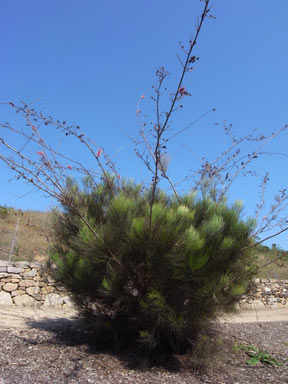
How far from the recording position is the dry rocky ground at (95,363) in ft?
11.8

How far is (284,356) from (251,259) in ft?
5.40

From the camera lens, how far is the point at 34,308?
806 centimetres

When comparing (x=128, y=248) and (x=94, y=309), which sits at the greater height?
(x=128, y=248)

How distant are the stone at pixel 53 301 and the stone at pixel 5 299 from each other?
0.89 meters

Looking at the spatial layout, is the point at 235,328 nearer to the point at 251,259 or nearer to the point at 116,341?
the point at 251,259

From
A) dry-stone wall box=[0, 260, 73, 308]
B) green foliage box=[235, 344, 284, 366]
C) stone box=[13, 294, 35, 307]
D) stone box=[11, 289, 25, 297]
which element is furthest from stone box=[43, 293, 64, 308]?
green foliage box=[235, 344, 284, 366]

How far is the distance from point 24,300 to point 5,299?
47cm

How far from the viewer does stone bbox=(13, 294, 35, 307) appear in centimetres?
811

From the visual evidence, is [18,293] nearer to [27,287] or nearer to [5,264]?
[27,287]

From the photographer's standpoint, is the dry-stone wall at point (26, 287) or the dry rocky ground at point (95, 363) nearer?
the dry rocky ground at point (95, 363)

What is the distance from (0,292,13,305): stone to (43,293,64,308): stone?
894 millimetres

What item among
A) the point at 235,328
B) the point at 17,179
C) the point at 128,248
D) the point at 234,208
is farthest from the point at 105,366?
the point at 235,328

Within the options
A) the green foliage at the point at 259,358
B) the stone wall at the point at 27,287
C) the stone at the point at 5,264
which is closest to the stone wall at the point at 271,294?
the stone wall at the point at 27,287

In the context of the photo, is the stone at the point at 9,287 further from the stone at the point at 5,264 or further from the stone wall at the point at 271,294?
the stone wall at the point at 271,294
